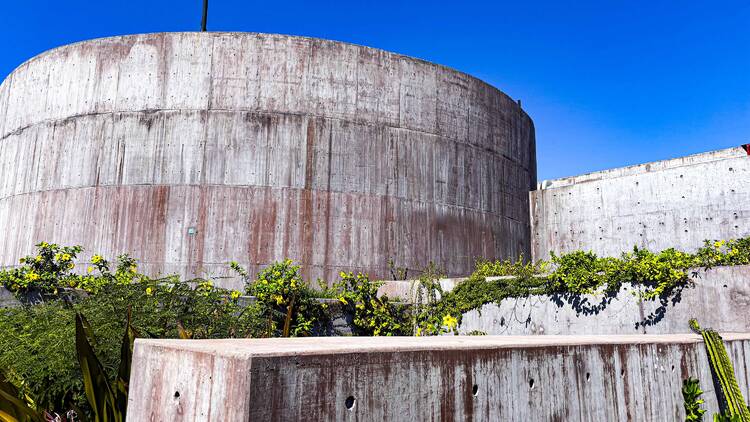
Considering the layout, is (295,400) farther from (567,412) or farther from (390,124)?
(390,124)

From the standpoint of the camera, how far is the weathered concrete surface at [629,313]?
8.34m

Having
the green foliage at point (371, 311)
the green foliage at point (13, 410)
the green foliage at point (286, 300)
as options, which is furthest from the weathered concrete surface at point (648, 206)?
the green foliage at point (13, 410)

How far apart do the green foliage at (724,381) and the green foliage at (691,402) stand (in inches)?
16.1

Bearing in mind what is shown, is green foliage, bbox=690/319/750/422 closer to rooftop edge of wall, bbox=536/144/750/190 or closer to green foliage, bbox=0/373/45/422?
green foliage, bbox=0/373/45/422

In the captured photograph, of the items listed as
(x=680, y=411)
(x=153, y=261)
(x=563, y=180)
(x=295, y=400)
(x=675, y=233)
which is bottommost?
(x=680, y=411)

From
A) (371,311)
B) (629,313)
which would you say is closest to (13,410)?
(371,311)

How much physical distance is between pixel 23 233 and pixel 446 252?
35.1 ft

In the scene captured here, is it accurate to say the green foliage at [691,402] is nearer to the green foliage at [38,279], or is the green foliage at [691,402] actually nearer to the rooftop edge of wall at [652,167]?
the green foliage at [38,279]

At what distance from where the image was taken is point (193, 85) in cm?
1382

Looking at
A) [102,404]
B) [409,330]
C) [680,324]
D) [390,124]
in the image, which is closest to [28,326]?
[102,404]

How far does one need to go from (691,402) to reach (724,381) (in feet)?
1.93

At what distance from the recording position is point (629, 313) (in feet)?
30.6

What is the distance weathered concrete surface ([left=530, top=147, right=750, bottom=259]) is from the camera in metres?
15.4

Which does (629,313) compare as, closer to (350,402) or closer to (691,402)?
(691,402)
